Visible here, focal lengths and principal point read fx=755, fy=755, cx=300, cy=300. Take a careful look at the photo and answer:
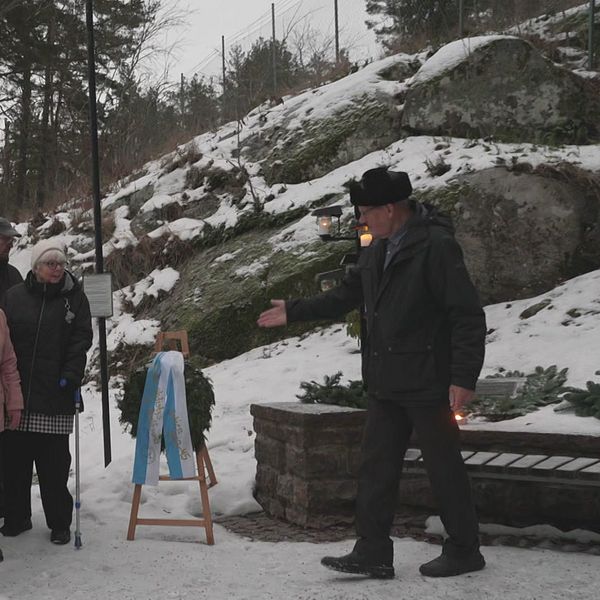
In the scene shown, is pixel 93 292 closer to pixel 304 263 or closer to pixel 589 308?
pixel 304 263

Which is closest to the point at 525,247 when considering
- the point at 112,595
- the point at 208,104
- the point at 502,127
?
the point at 502,127

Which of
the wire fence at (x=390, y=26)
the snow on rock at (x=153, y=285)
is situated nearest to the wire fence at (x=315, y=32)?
the wire fence at (x=390, y=26)

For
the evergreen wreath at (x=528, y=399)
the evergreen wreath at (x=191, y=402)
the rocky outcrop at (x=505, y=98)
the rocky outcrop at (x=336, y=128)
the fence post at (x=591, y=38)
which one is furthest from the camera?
the fence post at (x=591, y=38)

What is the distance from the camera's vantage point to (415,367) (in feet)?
11.3

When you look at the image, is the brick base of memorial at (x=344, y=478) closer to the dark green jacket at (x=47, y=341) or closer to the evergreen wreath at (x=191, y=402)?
the evergreen wreath at (x=191, y=402)

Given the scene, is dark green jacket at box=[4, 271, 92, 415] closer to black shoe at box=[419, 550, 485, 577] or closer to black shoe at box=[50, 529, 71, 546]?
black shoe at box=[50, 529, 71, 546]

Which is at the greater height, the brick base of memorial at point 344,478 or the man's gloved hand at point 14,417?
the man's gloved hand at point 14,417

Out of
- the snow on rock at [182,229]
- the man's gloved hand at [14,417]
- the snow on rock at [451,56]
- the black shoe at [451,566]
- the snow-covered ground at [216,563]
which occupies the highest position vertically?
the snow on rock at [451,56]

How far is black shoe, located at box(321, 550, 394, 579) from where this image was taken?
351 centimetres

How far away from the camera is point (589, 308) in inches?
321

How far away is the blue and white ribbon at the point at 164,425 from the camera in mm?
4730

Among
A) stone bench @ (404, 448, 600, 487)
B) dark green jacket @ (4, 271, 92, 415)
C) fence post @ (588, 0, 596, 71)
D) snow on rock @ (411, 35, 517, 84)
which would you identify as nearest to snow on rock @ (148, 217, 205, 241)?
snow on rock @ (411, 35, 517, 84)

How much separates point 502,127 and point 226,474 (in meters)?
7.44

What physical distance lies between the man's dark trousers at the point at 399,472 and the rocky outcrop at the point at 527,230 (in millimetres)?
6087
